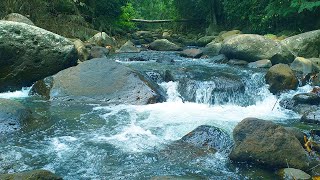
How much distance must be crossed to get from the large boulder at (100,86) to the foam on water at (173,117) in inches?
14.2

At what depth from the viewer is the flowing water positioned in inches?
197

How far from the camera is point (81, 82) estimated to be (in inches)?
350

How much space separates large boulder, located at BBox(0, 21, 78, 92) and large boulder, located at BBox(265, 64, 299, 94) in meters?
5.16

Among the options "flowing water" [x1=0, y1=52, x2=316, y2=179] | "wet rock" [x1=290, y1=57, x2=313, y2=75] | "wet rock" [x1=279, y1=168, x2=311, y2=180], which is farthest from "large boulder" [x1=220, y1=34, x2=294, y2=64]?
"wet rock" [x1=279, y1=168, x2=311, y2=180]

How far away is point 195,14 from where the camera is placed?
86.8 feet

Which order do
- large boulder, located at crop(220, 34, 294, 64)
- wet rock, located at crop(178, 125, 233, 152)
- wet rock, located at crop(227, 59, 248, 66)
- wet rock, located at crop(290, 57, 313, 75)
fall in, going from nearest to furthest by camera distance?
wet rock, located at crop(178, 125, 233, 152) < wet rock, located at crop(290, 57, 313, 75) < large boulder, located at crop(220, 34, 294, 64) < wet rock, located at crop(227, 59, 248, 66)

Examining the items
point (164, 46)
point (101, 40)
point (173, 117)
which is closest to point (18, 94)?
point (173, 117)

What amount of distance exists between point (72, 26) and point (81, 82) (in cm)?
861

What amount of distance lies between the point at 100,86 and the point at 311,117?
4.48 m

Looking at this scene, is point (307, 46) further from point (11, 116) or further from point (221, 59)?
point (11, 116)

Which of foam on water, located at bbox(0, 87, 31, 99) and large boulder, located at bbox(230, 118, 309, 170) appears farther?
foam on water, located at bbox(0, 87, 31, 99)

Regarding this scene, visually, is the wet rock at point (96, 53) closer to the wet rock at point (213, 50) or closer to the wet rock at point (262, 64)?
the wet rock at point (213, 50)

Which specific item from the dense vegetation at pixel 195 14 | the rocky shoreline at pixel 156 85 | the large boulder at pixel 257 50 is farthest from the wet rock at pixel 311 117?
the dense vegetation at pixel 195 14

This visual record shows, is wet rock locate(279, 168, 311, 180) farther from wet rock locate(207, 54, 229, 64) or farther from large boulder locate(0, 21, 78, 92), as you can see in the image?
wet rock locate(207, 54, 229, 64)
